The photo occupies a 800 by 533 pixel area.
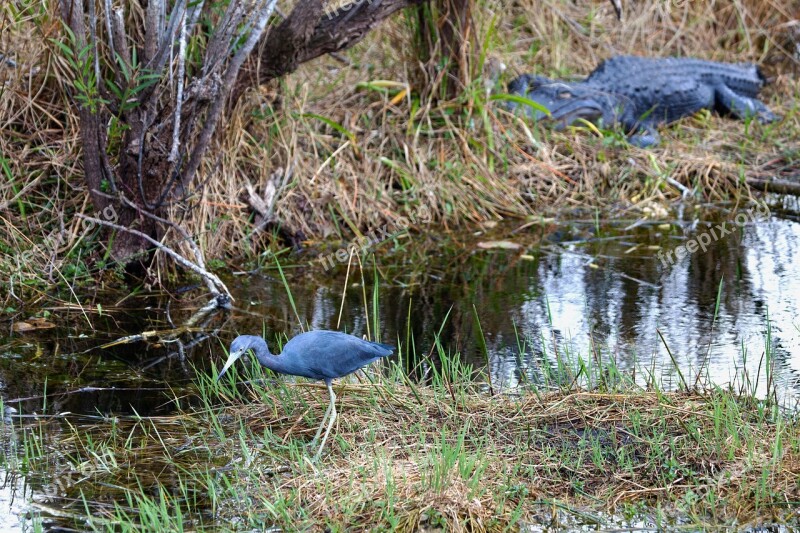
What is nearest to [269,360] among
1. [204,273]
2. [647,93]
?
[204,273]

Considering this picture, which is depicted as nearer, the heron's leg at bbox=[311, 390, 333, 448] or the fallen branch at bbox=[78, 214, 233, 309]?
the heron's leg at bbox=[311, 390, 333, 448]

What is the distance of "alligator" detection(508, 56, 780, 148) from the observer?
685 centimetres

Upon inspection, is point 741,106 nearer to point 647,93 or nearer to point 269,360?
point 647,93

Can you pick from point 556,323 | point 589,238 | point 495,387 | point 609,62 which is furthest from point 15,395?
point 609,62

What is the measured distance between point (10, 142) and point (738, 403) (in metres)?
3.80

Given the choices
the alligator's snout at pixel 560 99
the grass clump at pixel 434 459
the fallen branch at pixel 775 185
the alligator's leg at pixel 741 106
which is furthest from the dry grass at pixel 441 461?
the alligator's leg at pixel 741 106

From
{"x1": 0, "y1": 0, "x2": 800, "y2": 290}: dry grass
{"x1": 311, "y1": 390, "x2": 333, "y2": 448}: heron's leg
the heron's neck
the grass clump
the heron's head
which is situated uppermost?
{"x1": 0, "y1": 0, "x2": 800, "y2": 290}: dry grass

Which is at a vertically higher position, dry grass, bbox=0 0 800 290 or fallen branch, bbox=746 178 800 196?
dry grass, bbox=0 0 800 290

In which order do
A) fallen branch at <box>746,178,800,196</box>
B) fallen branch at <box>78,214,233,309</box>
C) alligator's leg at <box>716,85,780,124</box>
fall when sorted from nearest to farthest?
fallen branch at <box>78,214,233,309</box> → fallen branch at <box>746,178,800,196</box> → alligator's leg at <box>716,85,780,124</box>

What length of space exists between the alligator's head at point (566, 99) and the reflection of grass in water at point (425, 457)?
347cm

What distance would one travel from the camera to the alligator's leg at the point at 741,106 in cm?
732

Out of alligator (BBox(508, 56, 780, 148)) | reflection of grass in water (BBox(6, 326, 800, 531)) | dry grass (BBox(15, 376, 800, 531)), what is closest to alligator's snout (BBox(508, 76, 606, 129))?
alligator (BBox(508, 56, 780, 148))

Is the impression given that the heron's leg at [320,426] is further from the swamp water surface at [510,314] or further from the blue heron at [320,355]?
the swamp water surface at [510,314]

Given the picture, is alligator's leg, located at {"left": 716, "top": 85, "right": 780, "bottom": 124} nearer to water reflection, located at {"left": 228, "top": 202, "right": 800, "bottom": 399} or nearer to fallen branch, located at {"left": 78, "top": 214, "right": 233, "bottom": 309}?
water reflection, located at {"left": 228, "top": 202, "right": 800, "bottom": 399}
